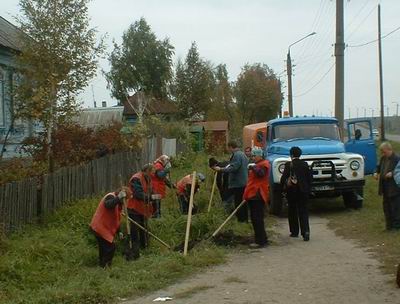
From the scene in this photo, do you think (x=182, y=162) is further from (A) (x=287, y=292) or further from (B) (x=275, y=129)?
(A) (x=287, y=292)

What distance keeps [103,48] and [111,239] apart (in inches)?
300

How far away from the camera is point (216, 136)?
4084 cm

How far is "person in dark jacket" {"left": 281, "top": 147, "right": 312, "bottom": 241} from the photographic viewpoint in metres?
11.3

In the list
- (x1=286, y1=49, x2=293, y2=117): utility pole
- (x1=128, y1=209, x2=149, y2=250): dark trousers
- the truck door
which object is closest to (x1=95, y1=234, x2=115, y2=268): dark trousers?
(x1=128, y1=209, x2=149, y2=250): dark trousers

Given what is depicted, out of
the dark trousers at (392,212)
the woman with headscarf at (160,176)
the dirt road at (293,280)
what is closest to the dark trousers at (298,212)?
the dirt road at (293,280)

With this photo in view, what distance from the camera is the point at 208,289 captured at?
768cm

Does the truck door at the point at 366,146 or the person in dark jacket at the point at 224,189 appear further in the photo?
the truck door at the point at 366,146

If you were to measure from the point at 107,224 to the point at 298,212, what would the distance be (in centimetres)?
378

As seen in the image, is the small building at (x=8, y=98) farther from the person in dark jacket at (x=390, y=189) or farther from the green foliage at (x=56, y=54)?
the person in dark jacket at (x=390, y=189)

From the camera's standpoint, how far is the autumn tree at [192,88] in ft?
187

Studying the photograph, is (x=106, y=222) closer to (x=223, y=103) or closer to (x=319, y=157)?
(x=319, y=157)

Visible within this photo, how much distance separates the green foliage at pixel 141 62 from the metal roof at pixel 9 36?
82.8 ft

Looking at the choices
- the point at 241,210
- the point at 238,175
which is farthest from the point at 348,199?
the point at 238,175

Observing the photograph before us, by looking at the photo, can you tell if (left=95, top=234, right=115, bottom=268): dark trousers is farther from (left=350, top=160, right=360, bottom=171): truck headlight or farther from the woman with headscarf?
(left=350, top=160, right=360, bottom=171): truck headlight
